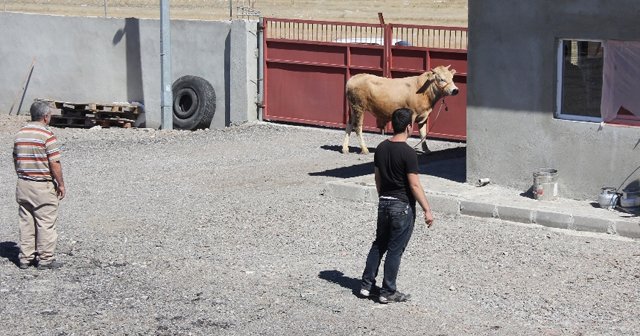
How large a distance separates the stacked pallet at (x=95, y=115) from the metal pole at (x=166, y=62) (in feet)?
3.95

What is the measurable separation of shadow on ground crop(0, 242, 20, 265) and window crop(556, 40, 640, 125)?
263 inches

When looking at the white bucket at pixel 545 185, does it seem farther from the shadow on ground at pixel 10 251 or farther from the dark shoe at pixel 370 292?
the shadow on ground at pixel 10 251

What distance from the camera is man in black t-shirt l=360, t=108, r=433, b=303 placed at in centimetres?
993

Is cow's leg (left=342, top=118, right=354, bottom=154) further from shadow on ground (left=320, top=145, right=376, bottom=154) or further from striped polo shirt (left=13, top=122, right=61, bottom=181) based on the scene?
striped polo shirt (left=13, top=122, right=61, bottom=181)

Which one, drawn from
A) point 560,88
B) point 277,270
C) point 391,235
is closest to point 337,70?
point 560,88

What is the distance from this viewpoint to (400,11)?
40062 millimetres

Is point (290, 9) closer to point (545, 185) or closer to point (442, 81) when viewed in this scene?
point (442, 81)

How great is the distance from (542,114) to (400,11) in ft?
87.2

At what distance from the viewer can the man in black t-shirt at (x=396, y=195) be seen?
391 inches

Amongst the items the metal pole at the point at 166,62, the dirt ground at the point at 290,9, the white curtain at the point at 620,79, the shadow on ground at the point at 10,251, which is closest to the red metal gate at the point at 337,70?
the metal pole at the point at 166,62

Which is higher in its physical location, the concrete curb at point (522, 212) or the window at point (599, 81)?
the window at point (599, 81)

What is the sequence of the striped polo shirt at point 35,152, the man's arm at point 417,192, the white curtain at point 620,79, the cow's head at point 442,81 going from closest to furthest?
the man's arm at point 417,192
the striped polo shirt at point 35,152
the white curtain at point 620,79
the cow's head at point 442,81

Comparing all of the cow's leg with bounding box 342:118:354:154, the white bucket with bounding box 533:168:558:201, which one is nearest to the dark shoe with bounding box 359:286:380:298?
the white bucket with bounding box 533:168:558:201

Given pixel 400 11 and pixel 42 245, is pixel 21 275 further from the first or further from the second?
pixel 400 11
